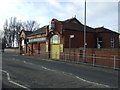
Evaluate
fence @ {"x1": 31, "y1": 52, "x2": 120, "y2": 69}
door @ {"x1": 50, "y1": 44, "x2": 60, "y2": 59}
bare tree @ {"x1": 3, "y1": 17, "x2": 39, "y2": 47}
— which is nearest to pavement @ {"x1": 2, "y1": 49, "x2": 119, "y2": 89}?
fence @ {"x1": 31, "y1": 52, "x2": 120, "y2": 69}

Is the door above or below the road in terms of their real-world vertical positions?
above

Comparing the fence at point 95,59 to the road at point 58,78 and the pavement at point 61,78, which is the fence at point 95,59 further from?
the road at point 58,78

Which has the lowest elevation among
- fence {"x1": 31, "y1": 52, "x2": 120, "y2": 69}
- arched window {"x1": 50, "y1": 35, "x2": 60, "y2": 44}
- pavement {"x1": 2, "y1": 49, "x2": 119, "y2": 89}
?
pavement {"x1": 2, "y1": 49, "x2": 119, "y2": 89}

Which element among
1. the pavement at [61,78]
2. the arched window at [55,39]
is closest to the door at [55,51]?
the arched window at [55,39]

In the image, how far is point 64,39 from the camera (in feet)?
84.5

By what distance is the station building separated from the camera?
86.0ft

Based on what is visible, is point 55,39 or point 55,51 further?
point 55,39

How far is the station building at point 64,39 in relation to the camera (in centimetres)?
2620

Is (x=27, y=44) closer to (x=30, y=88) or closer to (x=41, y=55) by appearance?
(x=41, y=55)

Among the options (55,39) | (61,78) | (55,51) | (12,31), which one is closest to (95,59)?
(61,78)

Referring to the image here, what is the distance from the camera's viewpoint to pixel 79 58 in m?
21.4

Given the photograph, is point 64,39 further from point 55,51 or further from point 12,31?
point 12,31

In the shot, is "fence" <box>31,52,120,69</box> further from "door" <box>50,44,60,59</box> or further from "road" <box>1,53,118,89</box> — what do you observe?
"road" <box>1,53,118,89</box>

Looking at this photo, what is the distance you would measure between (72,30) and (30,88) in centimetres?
2019
